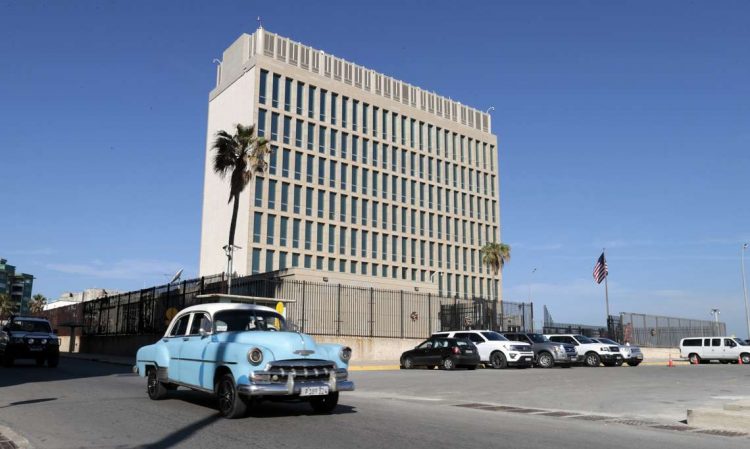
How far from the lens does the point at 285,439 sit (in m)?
7.89

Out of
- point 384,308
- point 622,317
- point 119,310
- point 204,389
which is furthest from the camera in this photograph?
point 622,317

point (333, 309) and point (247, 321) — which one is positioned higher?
point (333, 309)

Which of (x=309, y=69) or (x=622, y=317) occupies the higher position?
(x=309, y=69)

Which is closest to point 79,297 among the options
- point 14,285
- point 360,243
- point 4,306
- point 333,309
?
point 4,306

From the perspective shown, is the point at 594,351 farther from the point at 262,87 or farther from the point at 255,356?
the point at 262,87

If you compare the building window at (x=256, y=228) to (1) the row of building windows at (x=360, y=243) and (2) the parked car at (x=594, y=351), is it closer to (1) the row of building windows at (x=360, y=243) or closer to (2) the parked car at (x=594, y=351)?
(1) the row of building windows at (x=360, y=243)

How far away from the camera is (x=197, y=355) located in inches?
418

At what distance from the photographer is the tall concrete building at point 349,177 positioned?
6875 cm

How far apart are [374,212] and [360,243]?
15.5ft

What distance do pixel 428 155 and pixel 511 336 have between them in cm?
5699

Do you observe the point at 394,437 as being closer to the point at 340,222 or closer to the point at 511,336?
the point at 511,336

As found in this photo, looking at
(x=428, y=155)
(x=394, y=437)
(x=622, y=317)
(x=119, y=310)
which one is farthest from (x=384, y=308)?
(x=428, y=155)

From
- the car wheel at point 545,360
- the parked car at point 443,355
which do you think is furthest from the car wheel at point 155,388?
the car wheel at point 545,360

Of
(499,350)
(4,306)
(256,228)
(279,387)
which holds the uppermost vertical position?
(256,228)
